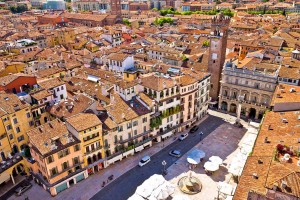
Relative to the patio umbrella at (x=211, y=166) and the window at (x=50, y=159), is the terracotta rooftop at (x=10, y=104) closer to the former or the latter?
the window at (x=50, y=159)

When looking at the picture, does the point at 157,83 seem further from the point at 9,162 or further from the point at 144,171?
the point at 9,162

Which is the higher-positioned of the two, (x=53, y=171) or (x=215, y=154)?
(x=53, y=171)

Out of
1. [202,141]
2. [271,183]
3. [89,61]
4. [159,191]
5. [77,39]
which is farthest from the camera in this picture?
[77,39]

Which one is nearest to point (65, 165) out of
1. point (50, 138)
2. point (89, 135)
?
point (50, 138)

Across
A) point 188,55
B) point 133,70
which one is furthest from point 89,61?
point 188,55

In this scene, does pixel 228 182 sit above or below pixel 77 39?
below

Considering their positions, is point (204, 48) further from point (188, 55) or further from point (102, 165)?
point (102, 165)

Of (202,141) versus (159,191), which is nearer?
(159,191)
